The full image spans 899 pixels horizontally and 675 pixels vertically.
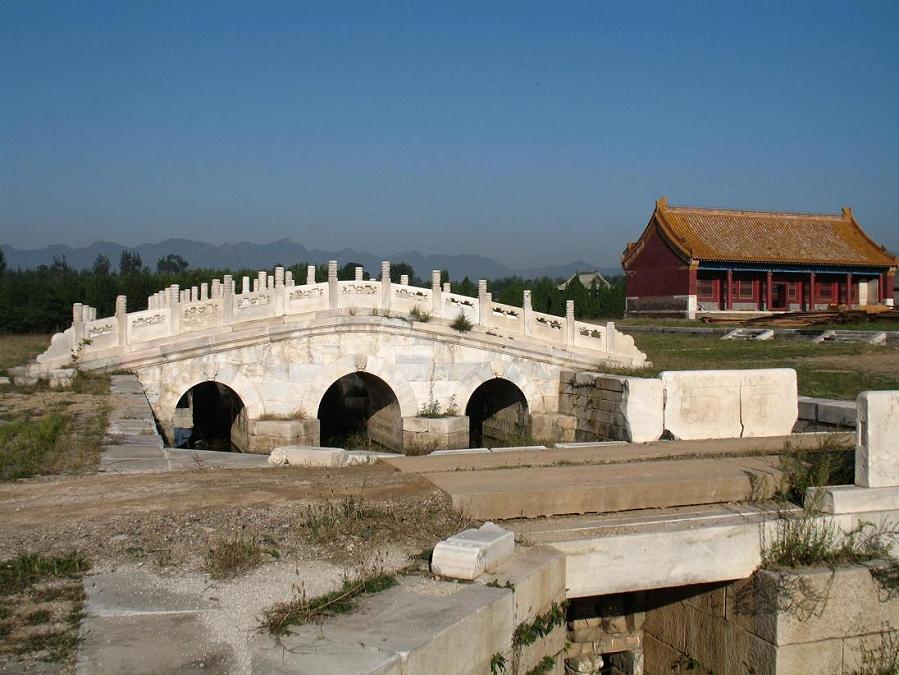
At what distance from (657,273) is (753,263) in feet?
12.7

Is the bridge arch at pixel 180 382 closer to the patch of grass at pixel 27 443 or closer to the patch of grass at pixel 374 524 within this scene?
the patch of grass at pixel 27 443

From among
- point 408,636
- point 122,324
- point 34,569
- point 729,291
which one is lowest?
point 408,636

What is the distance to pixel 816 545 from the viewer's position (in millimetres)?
6062

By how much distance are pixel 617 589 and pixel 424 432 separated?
1061cm

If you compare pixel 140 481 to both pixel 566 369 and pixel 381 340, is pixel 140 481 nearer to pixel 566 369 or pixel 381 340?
pixel 381 340

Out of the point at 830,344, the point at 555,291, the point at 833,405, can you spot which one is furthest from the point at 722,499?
the point at 555,291

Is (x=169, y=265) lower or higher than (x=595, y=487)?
higher

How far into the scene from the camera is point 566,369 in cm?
1673

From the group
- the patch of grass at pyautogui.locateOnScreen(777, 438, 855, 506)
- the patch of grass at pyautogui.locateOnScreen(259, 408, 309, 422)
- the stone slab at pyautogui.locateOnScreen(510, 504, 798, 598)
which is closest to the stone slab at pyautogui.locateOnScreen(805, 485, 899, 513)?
the patch of grass at pyautogui.locateOnScreen(777, 438, 855, 506)

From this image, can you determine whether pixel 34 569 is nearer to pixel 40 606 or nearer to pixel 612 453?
pixel 40 606

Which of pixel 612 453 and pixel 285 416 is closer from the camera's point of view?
pixel 612 453

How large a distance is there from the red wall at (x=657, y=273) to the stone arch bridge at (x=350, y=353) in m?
15.9

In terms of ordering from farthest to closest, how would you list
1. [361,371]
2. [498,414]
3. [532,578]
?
[498,414] → [361,371] → [532,578]

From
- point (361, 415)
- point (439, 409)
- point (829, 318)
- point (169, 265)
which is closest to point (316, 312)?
point (439, 409)
